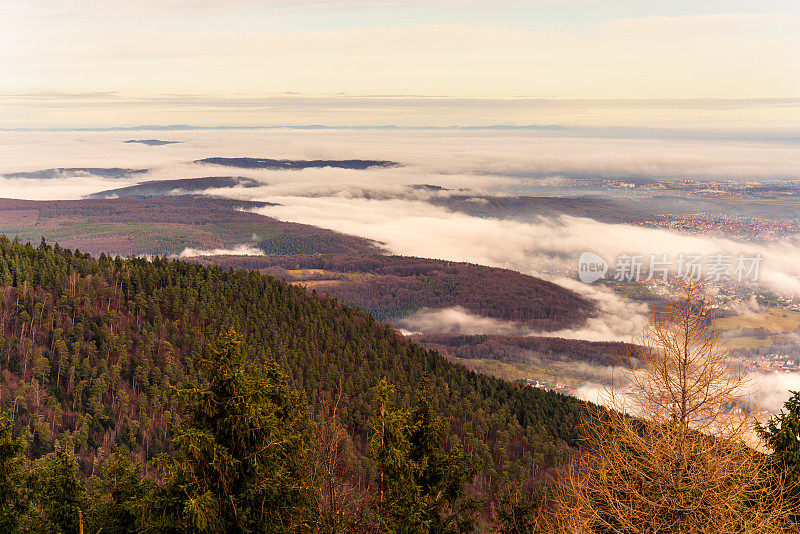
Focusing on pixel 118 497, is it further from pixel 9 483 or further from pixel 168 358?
pixel 168 358

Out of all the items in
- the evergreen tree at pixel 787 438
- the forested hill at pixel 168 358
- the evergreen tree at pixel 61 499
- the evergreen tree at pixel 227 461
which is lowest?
the forested hill at pixel 168 358

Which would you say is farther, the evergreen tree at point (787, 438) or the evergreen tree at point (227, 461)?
the evergreen tree at point (787, 438)

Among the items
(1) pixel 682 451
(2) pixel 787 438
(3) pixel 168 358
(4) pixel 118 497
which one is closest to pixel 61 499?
(4) pixel 118 497

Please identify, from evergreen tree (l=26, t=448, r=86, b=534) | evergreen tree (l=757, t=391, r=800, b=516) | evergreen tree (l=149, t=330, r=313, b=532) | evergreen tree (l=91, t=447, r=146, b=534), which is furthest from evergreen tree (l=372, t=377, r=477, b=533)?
evergreen tree (l=757, t=391, r=800, b=516)

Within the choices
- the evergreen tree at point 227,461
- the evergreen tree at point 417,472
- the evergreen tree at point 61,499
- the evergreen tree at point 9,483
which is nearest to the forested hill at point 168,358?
the evergreen tree at point 417,472

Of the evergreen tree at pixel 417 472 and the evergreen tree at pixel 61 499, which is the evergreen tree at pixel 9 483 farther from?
the evergreen tree at pixel 417 472

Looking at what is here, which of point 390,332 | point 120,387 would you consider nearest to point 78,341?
point 120,387

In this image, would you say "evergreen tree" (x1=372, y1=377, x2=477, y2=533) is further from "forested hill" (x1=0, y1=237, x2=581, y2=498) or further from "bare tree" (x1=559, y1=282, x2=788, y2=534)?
"forested hill" (x1=0, y1=237, x2=581, y2=498)

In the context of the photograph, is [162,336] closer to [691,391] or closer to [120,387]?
[120,387]
